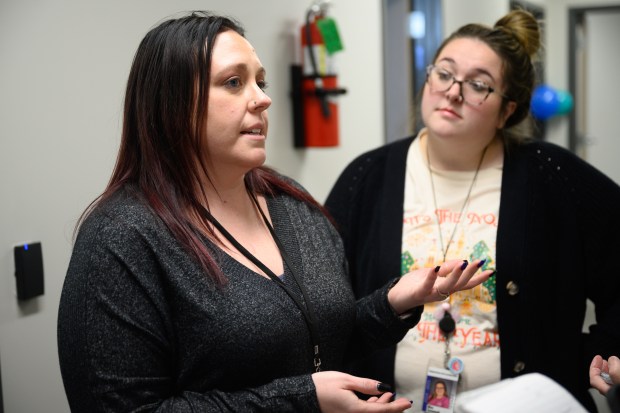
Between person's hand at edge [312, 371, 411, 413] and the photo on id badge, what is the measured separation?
484 mm

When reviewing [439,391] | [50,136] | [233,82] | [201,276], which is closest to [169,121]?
[233,82]

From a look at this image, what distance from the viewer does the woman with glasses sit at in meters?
1.57

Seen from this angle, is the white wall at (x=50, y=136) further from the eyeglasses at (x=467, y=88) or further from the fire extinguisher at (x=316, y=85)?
the eyeglasses at (x=467, y=88)

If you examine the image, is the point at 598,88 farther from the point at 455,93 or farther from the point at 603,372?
the point at 603,372

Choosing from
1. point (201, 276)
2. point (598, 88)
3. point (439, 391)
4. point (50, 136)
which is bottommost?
point (439, 391)

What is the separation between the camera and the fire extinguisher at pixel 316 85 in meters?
2.31

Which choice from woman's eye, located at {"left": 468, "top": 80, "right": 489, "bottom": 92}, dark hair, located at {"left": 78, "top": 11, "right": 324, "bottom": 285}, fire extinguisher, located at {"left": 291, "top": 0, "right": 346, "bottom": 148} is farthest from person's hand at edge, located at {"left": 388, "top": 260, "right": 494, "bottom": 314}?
fire extinguisher, located at {"left": 291, "top": 0, "right": 346, "bottom": 148}

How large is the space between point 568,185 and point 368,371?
2.35ft

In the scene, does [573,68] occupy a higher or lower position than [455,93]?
higher

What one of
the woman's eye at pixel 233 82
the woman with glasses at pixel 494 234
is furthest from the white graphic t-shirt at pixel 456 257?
the woman's eye at pixel 233 82

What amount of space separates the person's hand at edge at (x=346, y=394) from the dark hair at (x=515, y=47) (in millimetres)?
950

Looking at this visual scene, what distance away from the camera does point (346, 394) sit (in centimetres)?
104

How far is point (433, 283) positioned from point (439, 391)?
44cm

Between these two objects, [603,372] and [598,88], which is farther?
[598,88]
